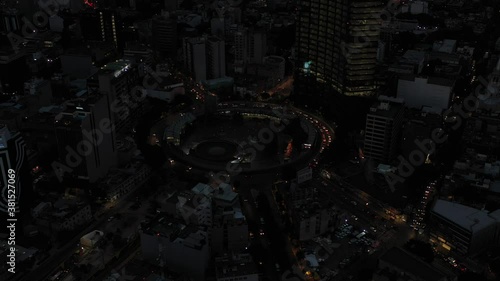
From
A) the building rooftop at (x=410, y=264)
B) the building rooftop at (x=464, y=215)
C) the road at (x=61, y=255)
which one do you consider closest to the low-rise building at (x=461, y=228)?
the building rooftop at (x=464, y=215)

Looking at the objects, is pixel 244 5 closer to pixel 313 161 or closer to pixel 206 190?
pixel 313 161

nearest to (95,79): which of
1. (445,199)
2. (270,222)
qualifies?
(270,222)

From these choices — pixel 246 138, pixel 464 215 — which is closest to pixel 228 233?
pixel 464 215

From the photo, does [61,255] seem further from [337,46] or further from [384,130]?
[337,46]

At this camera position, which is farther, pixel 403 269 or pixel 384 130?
pixel 384 130

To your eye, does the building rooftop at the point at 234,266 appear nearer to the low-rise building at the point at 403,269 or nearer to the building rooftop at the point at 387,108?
the low-rise building at the point at 403,269

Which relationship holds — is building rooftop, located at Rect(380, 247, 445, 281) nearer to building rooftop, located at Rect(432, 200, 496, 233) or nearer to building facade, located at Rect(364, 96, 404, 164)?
building rooftop, located at Rect(432, 200, 496, 233)

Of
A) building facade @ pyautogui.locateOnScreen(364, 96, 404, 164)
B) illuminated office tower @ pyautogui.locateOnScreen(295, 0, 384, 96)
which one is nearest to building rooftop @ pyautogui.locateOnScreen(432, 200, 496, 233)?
building facade @ pyautogui.locateOnScreen(364, 96, 404, 164)
